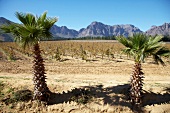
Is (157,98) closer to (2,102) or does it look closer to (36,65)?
(36,65)

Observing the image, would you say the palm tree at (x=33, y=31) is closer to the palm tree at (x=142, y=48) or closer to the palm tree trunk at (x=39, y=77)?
the palm tree trunk at (x=39, y=77)

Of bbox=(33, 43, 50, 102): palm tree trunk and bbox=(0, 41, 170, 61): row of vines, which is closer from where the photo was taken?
bbox=(33, 43, 50, 102): palm tree trunk

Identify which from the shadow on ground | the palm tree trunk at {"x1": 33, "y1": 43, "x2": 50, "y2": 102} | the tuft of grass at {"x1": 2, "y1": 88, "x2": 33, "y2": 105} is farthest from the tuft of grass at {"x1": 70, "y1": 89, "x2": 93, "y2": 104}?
the tuft of grass at {"x1": 2, "y1": 88, "x2": 33, "y2": 105}

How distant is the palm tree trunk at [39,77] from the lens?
9.30 m

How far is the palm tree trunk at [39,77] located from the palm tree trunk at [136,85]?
4.23 meters

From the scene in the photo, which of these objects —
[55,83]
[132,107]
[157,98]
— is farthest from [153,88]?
[55,83]

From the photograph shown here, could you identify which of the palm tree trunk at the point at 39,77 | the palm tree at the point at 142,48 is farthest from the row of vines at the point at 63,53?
the palm tree trunk at the point at 39,77

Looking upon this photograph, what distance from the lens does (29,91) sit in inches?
419

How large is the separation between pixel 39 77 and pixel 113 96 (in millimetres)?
3808

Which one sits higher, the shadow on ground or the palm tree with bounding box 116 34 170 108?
the palm tree with bounding box 116 34 170 108

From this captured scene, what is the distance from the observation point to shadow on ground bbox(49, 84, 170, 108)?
9.80 m

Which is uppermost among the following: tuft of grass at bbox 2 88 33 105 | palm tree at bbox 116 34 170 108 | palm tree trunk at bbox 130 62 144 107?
palm tree at bbox 116 34 170 108

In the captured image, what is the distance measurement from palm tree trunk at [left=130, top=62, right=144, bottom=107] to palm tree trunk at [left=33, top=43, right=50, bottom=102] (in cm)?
423

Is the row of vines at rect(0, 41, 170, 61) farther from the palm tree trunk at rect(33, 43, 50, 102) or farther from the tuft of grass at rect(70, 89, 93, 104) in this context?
the palm tree trunk at rect(33, 43, 50, 102)
